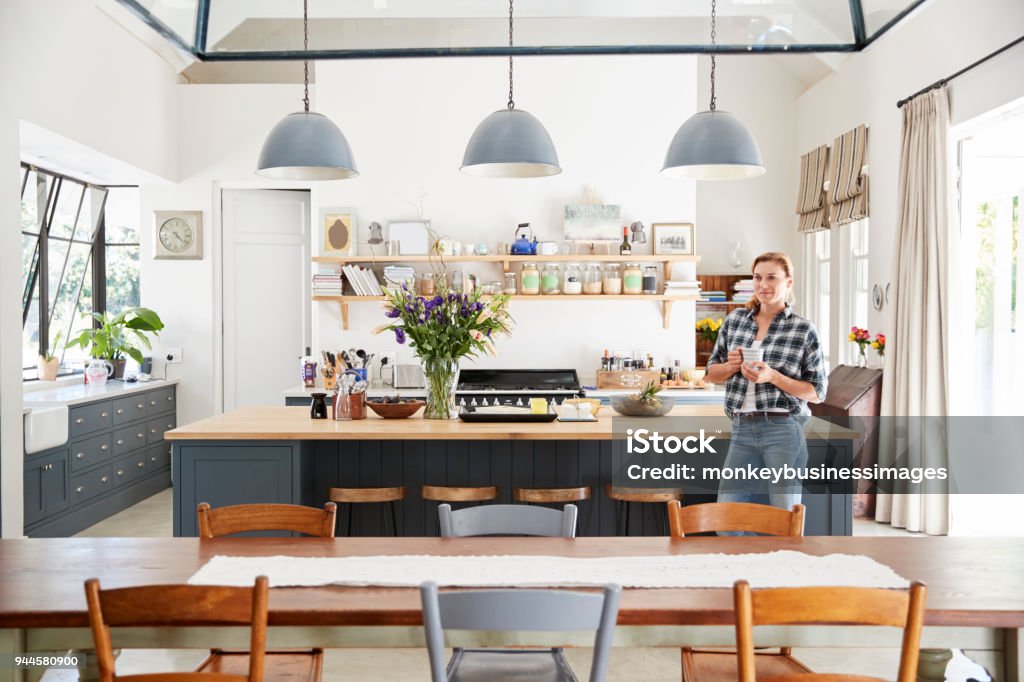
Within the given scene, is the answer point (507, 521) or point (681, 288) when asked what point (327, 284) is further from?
point (507, 521)

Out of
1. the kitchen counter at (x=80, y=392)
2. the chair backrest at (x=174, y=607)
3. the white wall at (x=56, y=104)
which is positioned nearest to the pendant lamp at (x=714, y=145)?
the chair backrest at (x=174, y=607)

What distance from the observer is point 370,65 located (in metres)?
6.34

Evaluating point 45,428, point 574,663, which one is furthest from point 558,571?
point 45,428

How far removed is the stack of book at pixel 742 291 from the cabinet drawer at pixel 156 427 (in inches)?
208

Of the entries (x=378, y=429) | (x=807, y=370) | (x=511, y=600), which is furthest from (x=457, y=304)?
Result: (x=511, y=600)

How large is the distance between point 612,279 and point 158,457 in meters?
3.82

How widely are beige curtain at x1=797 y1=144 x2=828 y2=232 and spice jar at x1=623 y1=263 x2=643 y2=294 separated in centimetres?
217

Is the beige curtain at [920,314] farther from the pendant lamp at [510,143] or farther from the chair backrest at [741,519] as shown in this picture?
the chair backrest at [741,519]

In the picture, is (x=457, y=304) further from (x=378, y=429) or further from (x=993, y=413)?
(x=993, y=413)

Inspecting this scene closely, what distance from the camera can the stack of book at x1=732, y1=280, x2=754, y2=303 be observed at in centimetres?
798

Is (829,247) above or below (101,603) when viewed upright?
above

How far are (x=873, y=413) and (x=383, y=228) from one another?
3892 millimetres

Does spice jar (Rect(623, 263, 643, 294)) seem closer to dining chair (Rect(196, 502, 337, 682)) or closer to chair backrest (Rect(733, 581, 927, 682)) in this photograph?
dining chair (Rect(196, 502, 337, 682))

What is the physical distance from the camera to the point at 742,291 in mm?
8062
